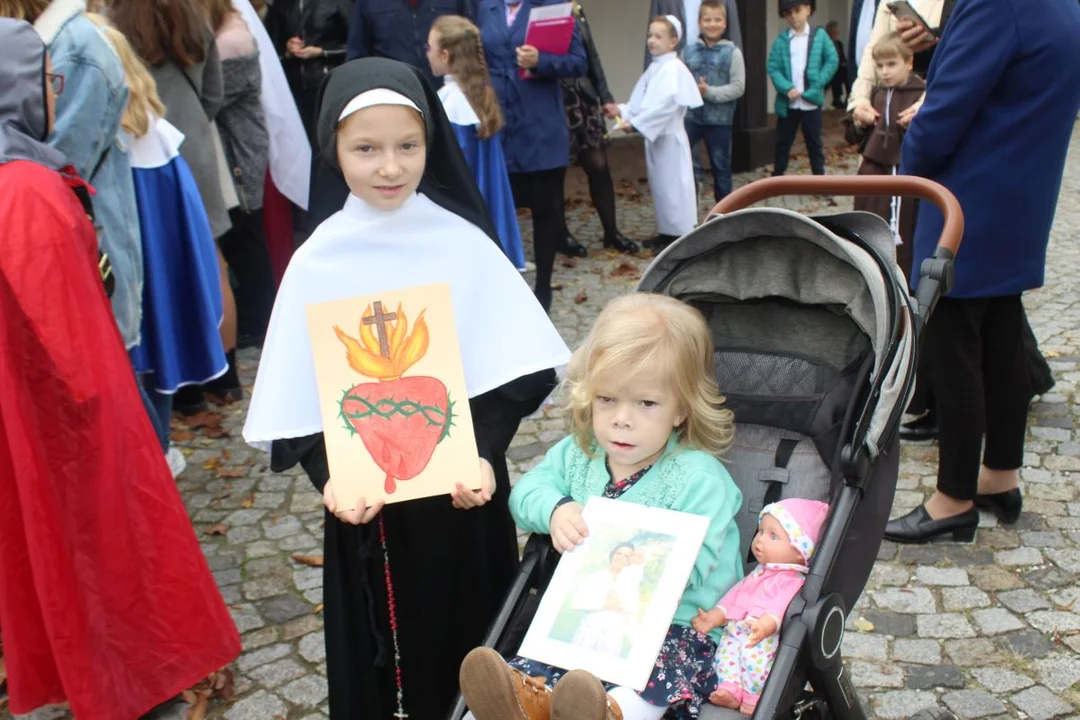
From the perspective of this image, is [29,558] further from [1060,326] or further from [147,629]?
[1060,326]

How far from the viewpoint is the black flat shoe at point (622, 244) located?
886cm

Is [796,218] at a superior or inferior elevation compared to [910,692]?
superior

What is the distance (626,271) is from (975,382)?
442 centimetres

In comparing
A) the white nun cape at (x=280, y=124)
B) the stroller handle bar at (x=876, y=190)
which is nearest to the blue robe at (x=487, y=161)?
the white nun cape at (x=280, y=124)

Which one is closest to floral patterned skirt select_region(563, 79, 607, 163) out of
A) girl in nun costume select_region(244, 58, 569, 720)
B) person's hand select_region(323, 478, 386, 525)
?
girl in nun costume select_region(244, 58, 569, 720)

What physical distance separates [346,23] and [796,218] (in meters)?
5.84

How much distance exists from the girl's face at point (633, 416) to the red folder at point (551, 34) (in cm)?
472

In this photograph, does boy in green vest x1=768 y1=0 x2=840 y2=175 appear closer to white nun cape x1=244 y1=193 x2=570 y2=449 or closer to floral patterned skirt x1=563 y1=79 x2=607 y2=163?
floral patterned skirt x1=563 y1=79 x2=607 y2=163

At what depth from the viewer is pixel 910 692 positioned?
11.2 ft

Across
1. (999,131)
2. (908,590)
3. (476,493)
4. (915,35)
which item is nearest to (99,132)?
(476,493)

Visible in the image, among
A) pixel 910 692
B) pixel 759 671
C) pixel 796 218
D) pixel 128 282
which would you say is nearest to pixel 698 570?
pixel 759 671

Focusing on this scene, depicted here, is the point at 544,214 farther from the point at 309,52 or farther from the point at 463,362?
the point at 463,362

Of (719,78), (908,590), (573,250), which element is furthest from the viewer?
(719,78)

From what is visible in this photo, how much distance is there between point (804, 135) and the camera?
10680mm
